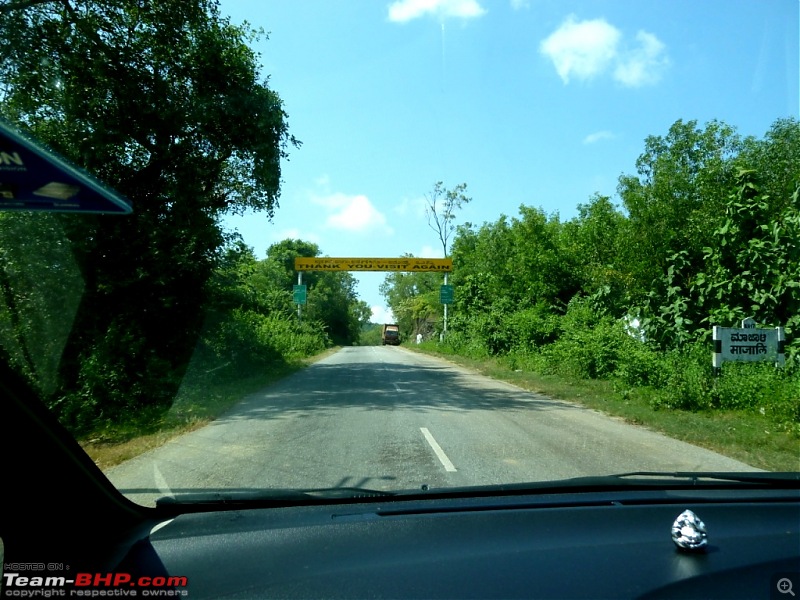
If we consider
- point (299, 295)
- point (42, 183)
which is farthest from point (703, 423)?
point (299, 295)

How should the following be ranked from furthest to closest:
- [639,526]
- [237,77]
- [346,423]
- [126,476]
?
1. [237,77]
2. [346,423]
3. [126,476]
4. [639,526]

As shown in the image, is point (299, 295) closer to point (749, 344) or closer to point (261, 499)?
point (749, 344)

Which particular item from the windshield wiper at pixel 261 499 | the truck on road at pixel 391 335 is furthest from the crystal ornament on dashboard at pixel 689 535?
the truck on road at pixel 391 335

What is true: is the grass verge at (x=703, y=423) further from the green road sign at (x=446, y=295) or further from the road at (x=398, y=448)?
the green road sign at (x=446, y=295)

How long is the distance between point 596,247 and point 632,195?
18.7 ft

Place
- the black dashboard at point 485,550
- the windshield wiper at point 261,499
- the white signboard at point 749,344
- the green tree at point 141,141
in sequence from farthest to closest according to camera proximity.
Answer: the white signboard at point 749,344
the green tree at point 141,141
the windshield wiper at point 261,499
the black dashboard at point 485,550

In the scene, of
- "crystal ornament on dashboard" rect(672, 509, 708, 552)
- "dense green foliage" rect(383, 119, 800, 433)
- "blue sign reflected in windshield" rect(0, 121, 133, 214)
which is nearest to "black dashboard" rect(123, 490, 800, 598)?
"crystal ornament on dashboard" rect(672, 509, 708, 552)

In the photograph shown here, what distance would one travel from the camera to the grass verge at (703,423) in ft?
28.7

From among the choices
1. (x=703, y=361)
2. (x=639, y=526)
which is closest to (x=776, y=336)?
(x=703, y=361)

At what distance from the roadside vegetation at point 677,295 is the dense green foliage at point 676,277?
42mm

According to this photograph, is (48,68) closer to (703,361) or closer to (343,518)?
(343,518)

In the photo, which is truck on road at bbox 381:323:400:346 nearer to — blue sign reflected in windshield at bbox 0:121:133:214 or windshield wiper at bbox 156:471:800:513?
windshield wiper at bbox 156:471:800:513

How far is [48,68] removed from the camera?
13.2 metres

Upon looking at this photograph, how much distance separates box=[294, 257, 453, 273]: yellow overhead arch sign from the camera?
4166 centimetres
